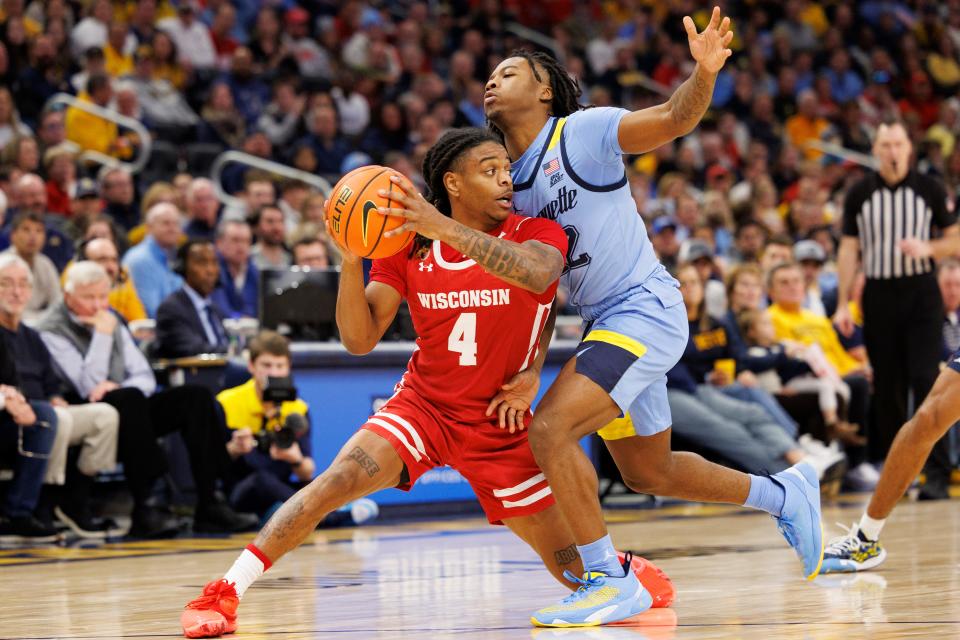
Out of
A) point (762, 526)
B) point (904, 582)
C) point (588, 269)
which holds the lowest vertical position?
point (762, 526)

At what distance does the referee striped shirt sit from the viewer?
9.16 m

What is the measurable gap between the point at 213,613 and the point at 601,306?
1.55 meters

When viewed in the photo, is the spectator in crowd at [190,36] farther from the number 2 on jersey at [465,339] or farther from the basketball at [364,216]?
the basketball at [364,216]

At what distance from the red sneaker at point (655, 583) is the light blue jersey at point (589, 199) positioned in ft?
2.87

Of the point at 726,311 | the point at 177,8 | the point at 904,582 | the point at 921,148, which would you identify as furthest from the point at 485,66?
the point at 904,582

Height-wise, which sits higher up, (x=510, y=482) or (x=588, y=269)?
(x=588, y=269)

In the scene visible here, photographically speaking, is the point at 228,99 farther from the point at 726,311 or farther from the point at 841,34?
the point at 841,34

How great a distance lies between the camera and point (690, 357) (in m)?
10.1

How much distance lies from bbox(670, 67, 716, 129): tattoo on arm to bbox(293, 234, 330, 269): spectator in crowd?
19.0 ft

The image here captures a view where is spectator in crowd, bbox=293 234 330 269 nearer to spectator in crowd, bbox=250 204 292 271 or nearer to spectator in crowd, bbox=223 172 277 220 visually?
spectator in crowd, bbox=250 204 292 271

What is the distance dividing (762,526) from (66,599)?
4.14 m

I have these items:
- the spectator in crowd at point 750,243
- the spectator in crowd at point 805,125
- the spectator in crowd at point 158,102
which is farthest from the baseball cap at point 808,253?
the spectator in crowd at point 805,125

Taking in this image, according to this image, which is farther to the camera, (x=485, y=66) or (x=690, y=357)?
(x=485, y=66)

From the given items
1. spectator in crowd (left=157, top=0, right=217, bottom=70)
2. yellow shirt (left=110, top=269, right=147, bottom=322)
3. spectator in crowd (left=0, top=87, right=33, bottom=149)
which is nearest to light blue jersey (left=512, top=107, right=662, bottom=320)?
yellow shirt (left=110, top=269, right=147, bottom=322)
